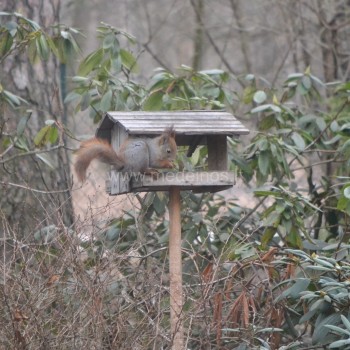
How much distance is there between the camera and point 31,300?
12.1 ft

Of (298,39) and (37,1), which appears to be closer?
(37,1)

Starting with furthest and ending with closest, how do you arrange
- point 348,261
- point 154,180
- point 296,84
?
point 296,84
point 348,261
point 154,180

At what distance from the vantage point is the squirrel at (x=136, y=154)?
4.13 metres

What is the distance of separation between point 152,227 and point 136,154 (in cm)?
194

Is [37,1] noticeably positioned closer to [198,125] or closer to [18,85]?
[18,85]

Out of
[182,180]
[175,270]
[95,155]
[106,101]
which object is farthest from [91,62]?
[175,270]

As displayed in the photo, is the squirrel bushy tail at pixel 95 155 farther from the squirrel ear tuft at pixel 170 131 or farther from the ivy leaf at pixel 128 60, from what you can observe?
the ivy leaf at pixel 128 60

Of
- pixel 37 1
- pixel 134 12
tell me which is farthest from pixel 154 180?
pixel 134 12

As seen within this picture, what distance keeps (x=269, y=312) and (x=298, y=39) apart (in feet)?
17.6

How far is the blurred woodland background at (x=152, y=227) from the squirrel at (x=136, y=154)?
16 centimetres

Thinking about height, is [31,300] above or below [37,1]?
below

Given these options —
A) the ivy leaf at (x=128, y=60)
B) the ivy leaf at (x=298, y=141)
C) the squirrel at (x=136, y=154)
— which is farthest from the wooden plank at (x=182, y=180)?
the ivy leaf at (x=128, y=60)

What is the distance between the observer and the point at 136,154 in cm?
414

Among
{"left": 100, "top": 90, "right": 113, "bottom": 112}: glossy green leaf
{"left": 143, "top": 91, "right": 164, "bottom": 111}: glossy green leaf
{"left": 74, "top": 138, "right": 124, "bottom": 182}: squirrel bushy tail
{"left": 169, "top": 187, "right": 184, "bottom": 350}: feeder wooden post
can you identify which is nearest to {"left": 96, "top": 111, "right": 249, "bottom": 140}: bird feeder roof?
{"left": 74, "top": 138, "right": 124, "bottom": 182}: squirrel bushy tail
